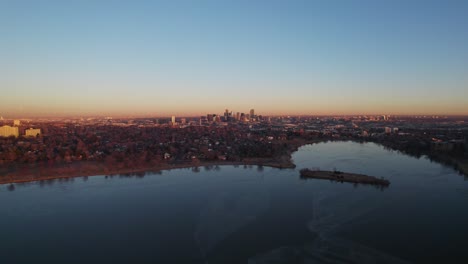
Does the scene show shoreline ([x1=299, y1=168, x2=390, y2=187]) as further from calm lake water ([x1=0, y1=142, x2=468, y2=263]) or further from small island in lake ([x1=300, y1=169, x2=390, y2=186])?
calm lake water ([x1=0, y1=142, x2=468, y2=263])

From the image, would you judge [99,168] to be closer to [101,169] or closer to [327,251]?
[101,169]

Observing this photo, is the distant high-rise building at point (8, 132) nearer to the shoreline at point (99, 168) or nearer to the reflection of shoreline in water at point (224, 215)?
the shoreline at point (99, 168)

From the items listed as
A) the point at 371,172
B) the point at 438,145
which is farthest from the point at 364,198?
the point at 438,145

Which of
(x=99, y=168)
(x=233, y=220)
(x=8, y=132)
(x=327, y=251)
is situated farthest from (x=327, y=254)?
(x=8, y=132)

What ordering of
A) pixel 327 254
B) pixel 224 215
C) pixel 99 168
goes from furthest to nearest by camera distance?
pixel 99 168
pixel 224 215
pixel 327 254

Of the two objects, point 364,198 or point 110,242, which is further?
point 364,198

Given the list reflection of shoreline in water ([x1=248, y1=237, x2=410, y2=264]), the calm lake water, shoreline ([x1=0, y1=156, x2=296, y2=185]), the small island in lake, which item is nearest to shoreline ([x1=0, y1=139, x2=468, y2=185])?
shoreline ([x1=0, y1=156, x2=296, y2=185])

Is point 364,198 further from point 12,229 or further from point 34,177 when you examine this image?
point 34,177

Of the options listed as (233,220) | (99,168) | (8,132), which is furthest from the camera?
(8,132)
